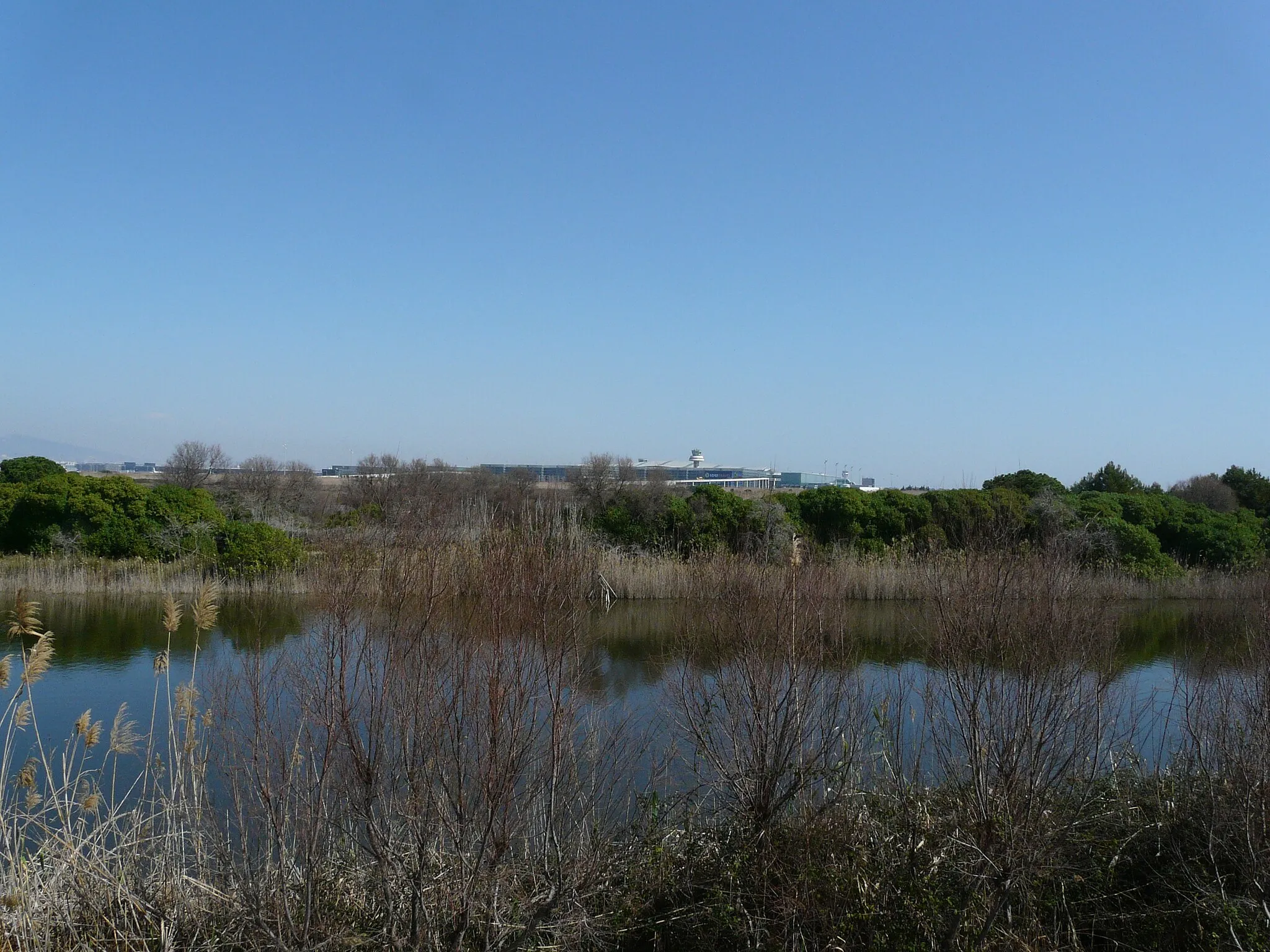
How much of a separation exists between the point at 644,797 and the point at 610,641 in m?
6.82

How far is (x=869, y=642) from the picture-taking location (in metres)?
12.4

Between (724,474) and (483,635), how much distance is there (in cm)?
4981

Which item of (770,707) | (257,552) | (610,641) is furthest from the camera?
(257,552)

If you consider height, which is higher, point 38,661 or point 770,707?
point 38,661

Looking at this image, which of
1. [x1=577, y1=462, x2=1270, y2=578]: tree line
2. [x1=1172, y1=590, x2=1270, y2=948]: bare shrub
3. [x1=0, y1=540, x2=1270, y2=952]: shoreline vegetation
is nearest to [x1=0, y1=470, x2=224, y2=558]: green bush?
[x1=577, y1=462, x2=1270, y2=578]: tree line

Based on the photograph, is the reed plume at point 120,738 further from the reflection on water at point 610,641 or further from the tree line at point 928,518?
the tree line at point 928,518

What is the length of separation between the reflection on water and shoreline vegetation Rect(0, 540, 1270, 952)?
57cm

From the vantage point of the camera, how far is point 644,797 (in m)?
6.39

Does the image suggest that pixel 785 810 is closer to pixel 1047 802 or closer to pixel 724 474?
pixel 1047 802

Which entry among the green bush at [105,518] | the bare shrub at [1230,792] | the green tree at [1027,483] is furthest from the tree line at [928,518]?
the bare shrub at [1230,792]

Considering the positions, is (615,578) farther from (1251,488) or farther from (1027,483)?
(1251,488)

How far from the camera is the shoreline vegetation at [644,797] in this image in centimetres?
468

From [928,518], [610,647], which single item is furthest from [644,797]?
[928,518]

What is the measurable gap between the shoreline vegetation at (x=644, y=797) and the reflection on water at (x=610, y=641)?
1.87 feet
